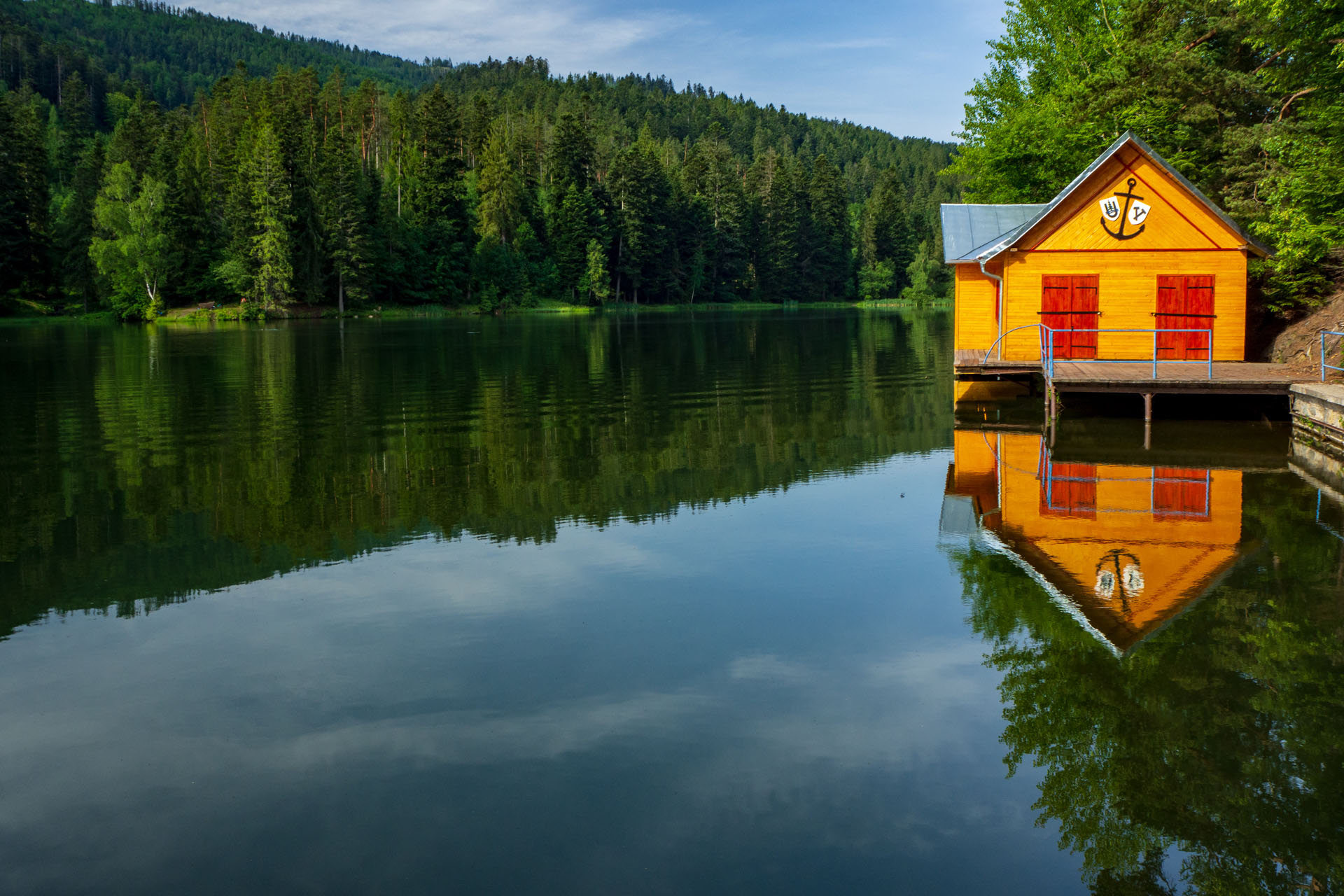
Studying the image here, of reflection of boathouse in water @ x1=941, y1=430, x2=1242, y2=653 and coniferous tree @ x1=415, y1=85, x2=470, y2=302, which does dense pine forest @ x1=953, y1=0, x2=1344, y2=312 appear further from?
coniferous tree @ x1=415, y1=85, x2=470, y2=302

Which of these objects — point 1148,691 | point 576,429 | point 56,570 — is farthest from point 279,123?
point 1148,691

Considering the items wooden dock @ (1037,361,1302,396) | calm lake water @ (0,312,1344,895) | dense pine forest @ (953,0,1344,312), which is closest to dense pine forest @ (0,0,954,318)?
dense pine forest @ (953,0,1344,312)

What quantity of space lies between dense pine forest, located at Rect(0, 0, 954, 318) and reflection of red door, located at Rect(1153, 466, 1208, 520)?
36491 millimetres

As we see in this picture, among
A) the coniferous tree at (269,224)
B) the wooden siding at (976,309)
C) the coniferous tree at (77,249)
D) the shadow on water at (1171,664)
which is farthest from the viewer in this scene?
the coniferous tree at (77,249)

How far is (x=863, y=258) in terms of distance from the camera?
132 metres

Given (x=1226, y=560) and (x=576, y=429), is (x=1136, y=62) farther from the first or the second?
(x=1226, y=560)

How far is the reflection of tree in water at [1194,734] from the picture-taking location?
17.5 ft

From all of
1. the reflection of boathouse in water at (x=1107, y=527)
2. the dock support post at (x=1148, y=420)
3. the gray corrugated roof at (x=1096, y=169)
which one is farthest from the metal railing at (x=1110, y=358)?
the reflection of boathouse in water at (x=1107, y=527)

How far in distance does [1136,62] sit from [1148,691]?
3053 centimetres

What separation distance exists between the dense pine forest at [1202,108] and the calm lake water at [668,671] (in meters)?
8.77

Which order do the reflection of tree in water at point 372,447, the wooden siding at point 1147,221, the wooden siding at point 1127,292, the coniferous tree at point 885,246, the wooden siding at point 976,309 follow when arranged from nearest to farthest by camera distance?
the reflection of tree in water at point 372,447 → the wooden siding at point 1147,221 → the wooden siding at point 1127,292 → the wooden siding at point 976,309 → the coniferous tree at point 885,246

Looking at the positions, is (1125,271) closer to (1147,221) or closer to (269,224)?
(1147,221)

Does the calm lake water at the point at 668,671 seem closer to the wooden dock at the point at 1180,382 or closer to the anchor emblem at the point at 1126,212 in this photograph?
the wooden dock at the point at 1180,382

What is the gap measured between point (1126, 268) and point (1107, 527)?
48.4 ft
